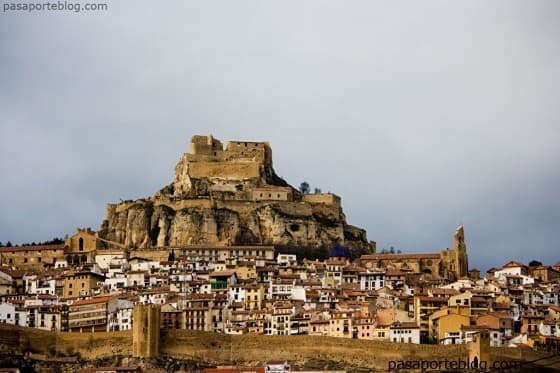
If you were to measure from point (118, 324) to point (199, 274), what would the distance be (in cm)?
979

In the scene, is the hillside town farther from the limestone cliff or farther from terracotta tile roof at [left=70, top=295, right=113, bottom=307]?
the limestone cliff

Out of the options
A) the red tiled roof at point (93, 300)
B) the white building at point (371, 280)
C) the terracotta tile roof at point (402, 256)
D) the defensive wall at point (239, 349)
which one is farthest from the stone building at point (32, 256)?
the defensive wall at point (239, 349)

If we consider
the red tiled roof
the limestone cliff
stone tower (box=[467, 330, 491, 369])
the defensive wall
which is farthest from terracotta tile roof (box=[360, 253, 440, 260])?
stone tower (box=[467, 330, 491, 369])

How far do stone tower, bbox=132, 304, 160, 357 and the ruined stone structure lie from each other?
22694mm

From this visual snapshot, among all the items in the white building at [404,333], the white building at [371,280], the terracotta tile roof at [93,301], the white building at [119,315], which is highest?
the white building at [371,280]

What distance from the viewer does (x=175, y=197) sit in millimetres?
85250

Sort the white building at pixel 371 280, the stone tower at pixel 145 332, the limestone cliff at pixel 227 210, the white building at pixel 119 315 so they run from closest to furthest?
the stone tower at pixel 145 332 < the white building at pixel 119 315 < the white building at pixel 371 280 < the limestone cliff at pixel 227 210

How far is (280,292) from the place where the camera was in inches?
2847

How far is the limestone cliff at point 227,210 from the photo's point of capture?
8331 cm

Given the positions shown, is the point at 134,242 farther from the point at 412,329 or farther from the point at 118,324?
the point at 412,329

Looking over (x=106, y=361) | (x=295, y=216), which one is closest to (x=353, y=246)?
(x=295, y=216)

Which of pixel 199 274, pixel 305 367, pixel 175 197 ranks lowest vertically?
pixel 305 367

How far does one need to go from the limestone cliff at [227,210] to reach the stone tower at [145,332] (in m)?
20.9

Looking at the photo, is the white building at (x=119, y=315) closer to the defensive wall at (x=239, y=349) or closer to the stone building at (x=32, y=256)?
the defensive wall at (x=239, y=349)
